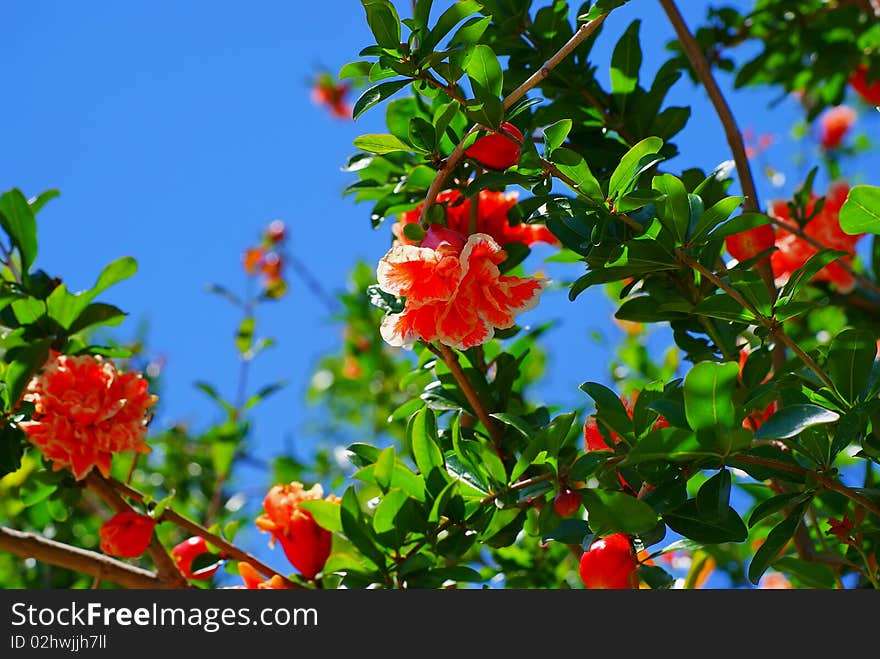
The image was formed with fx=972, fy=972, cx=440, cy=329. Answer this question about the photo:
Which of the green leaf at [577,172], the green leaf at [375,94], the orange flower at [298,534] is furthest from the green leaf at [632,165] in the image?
the orange flower at [298,534]

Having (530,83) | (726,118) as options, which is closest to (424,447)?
(530,83)

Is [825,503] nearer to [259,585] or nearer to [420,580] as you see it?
[420,580]

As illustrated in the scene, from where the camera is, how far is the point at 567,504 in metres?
0.93

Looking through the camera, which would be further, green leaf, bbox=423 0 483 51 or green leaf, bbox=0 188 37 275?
green leaf, bbox=0 188 37 275

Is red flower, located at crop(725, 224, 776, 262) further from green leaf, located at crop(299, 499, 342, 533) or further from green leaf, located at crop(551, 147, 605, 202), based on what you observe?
green leaf, located at crop(299, 499, 342, 533)

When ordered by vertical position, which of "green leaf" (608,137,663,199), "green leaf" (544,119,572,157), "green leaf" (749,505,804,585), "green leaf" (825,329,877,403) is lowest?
"green leaf" (749,505,804,585)

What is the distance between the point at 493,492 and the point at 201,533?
1.51ft

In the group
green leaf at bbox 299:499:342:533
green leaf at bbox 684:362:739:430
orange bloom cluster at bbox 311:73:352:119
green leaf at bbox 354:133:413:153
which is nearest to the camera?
green leaf at bbox 684:362:739:430

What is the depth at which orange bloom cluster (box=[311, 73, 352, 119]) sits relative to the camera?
13.8 ft

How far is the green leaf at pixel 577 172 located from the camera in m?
0.89

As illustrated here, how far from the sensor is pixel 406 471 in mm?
1054

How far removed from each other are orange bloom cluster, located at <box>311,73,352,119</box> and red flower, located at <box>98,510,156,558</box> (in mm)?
3178

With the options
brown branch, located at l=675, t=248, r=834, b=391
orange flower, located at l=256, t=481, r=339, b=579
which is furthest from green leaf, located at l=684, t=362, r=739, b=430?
orange flower, located at l=256, t=481, r=339, b=579

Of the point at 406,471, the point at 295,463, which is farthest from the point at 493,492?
the point at 295,463
